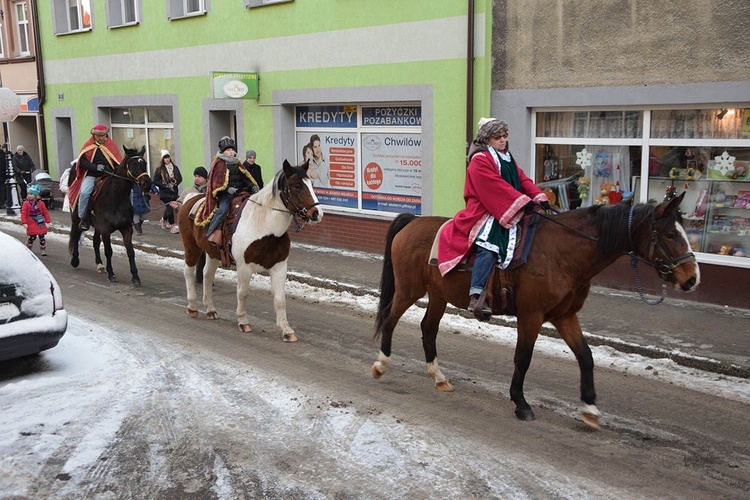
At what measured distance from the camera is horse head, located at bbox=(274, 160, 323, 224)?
→ 8.47m

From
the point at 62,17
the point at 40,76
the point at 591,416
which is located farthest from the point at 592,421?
the point at 40,76

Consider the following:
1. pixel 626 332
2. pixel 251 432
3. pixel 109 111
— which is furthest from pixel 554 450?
pixel 109 111

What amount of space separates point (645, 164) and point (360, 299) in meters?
4.63

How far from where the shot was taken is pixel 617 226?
585 cm

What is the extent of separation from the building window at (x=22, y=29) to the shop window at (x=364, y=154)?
13684mm

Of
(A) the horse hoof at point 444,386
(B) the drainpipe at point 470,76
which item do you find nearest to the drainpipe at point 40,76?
(B) the drainpipe at point 470,76

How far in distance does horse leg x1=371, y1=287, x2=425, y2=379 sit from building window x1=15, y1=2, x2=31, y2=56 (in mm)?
21861

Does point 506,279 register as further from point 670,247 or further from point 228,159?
point 228,159

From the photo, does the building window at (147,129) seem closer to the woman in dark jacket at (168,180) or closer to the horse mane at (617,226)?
the woman in dark jacket at (168,180)

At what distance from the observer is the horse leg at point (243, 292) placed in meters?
9.06

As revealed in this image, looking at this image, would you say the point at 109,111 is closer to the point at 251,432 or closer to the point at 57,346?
the point at 57,346

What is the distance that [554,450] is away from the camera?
5582 millimetres

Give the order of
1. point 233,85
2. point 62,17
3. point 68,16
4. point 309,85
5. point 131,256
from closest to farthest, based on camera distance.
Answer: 1. point 131,256
2. point 309,85
3. point 233,85
4. point 68,16
5. point 62,17

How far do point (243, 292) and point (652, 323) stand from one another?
202 inches
